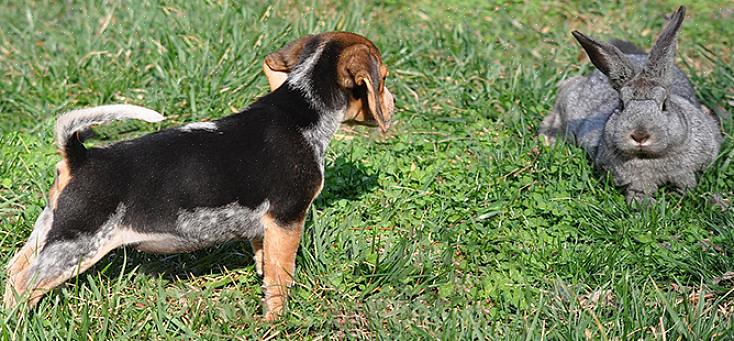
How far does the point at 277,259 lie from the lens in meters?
4.68

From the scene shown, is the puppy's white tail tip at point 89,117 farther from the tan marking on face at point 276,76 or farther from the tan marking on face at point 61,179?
the tan marking on face at point 276,76

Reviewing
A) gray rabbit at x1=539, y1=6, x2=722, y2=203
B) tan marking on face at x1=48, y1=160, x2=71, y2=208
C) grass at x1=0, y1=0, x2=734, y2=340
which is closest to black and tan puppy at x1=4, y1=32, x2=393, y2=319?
tan marking on face at x1=48, y1=160, x2=71, y2=208

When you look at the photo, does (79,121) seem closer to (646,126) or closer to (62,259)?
(62,259)

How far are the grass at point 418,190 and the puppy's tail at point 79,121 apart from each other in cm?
68

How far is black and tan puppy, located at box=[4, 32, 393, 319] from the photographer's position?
4.26m

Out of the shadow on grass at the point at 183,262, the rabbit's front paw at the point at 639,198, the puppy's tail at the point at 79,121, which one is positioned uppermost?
the puppy's tail at the point at 79,121

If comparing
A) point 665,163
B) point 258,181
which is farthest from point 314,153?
point 665,163

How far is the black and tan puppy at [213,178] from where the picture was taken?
4.26 meters

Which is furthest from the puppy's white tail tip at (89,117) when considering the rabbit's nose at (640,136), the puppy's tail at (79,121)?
the rabbit's nose at (640,136)

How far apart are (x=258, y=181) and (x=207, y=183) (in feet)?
0.83

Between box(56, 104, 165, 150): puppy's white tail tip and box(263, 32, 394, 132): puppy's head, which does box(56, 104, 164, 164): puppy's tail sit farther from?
box(263, 32, 394, 132): puppy's head

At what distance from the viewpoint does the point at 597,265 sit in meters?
5.05

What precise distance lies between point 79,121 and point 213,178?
655 millimetres

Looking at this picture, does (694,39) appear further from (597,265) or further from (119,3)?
(119,3)
